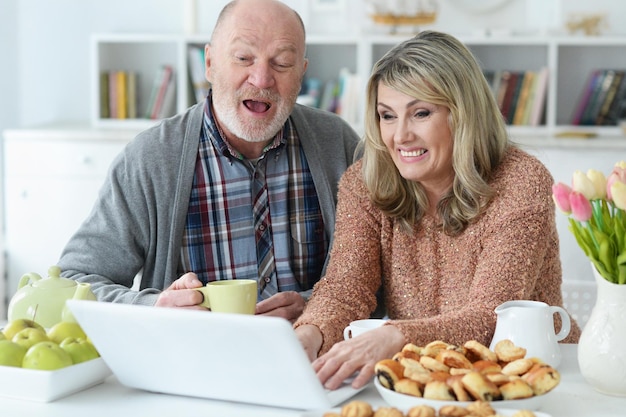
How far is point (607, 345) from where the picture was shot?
1.36 m

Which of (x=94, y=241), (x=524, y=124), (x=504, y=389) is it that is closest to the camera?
(x=504, y=389)

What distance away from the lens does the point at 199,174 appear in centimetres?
219

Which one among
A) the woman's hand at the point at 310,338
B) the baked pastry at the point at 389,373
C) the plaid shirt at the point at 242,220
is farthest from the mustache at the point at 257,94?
the baked pastry at the point at 389,373

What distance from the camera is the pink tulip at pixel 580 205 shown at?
1301mm

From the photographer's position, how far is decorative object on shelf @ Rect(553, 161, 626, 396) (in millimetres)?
1317

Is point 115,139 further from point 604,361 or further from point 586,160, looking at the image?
point 604,361

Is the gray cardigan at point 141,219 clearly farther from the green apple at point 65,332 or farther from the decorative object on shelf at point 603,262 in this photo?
the decorative object on shelf at point 603,262

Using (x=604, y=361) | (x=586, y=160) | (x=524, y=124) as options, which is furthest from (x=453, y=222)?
(x=524, y=124)

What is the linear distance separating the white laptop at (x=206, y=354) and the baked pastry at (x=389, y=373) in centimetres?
7

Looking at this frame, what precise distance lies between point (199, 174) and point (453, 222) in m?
0.63

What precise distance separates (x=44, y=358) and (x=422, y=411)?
0.56 m

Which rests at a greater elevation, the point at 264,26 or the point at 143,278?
the point at 264,26

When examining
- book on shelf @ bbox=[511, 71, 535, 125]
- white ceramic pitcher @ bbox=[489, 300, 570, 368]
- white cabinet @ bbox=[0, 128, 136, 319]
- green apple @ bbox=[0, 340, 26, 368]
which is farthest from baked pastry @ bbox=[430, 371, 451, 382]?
book on shelf @ bbox=[511, 71, 535, 125]

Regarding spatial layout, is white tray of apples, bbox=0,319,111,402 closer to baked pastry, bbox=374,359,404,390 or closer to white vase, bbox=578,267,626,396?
baked pastry, bbox=374,359,404,390
